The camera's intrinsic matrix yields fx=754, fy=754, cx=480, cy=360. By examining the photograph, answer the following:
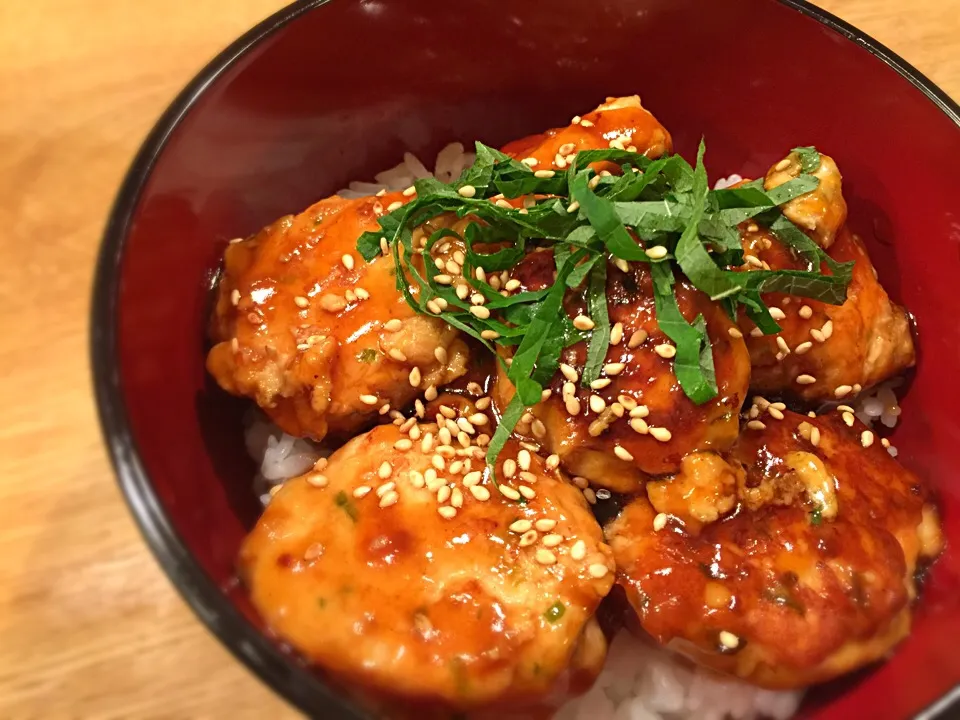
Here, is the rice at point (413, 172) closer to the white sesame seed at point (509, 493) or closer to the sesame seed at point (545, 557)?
the white sesame seed at point (509, 493)

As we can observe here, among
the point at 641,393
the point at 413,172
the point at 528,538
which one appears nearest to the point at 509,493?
the point at 528,538

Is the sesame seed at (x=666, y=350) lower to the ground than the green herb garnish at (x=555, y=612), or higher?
higher

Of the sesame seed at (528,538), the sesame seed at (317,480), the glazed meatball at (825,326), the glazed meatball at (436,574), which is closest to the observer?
the glazed meatball at (436,574)

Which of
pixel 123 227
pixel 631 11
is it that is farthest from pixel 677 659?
pixel 631 11

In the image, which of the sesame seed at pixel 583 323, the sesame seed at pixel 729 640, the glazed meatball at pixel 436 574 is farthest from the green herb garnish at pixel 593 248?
the sesame seed at pixel 729 640

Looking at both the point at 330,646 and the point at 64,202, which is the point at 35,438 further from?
the point at 330,646

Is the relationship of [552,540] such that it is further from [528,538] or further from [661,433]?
[661,433]
